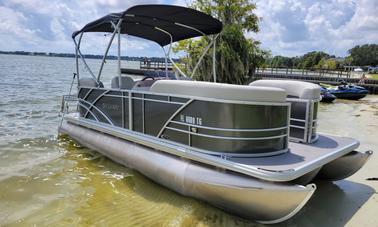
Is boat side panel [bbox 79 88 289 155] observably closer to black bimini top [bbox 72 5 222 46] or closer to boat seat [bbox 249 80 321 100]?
boat seat [bbox 249 80 321 100]

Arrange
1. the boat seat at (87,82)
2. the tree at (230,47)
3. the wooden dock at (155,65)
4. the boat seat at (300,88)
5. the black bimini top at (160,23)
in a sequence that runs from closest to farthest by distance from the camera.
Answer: the boat seat at (300,88) < the black bimini top at (160,23) < the boat seat at (87,82) < the wooden dock at (155,65) < the tree at (230,47)

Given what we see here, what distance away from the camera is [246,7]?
68.5ft

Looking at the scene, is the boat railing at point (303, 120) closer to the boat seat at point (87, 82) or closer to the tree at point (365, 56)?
the boat seat at point (87, 82)

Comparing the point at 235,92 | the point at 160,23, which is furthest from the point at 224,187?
the point at 160,23

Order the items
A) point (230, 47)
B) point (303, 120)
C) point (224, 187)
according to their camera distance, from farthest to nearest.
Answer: point (230, 47)
point (303, 120)
point (224, 187)

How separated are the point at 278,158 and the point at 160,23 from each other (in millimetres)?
4287

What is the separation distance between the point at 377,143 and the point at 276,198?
628 cm

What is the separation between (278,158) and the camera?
4418 mm

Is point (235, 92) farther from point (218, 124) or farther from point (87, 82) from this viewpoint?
point (87, 82)

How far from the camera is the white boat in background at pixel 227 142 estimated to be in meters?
3.97

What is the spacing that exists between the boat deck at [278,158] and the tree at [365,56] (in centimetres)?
8620

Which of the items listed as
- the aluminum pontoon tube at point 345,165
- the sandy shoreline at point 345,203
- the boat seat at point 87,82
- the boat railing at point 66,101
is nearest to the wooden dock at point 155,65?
the boat seat at point 87,82

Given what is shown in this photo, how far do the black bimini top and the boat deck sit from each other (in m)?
2.23

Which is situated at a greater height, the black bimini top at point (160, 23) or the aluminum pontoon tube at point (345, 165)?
the black bimini top at point (160, 23)
